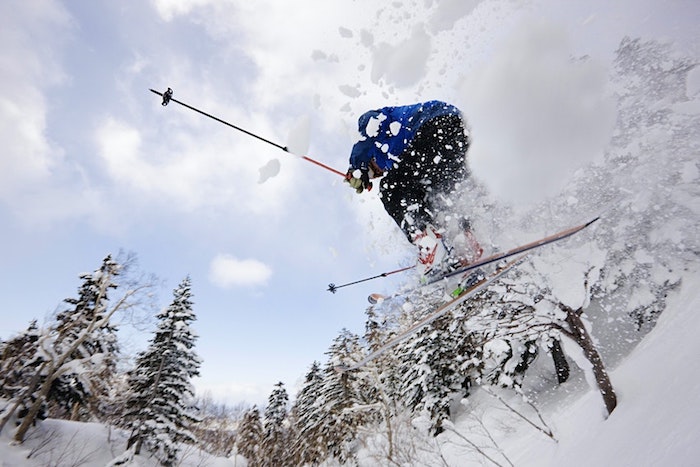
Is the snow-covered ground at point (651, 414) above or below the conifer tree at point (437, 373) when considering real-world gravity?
below

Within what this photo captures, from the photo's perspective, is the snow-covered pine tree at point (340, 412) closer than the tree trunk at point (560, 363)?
No

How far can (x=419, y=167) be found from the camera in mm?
5344

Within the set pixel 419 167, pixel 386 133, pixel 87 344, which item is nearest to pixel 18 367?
pixel 87 344

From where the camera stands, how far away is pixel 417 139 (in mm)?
5148

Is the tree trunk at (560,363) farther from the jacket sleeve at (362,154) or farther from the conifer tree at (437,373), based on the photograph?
the jacket sleeve at (362,154)

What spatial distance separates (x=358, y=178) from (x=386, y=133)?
2.87 ft

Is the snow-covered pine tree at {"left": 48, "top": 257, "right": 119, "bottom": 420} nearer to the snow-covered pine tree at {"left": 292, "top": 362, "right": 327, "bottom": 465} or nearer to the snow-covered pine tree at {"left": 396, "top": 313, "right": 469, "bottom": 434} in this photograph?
the snow-covered pine tree at {"left": 292, "top": 362, "right": 327, "bottom": 465}

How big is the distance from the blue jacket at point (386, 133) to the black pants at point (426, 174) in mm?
153

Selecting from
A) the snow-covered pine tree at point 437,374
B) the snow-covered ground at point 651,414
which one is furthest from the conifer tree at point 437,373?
the snow-covered ground at point 651,414

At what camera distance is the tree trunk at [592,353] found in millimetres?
4574

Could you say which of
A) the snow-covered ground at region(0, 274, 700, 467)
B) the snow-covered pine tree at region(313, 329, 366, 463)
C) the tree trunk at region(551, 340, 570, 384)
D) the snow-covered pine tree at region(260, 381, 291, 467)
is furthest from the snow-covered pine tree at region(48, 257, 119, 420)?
the tree trunk at region(551, 340, 570, 384)

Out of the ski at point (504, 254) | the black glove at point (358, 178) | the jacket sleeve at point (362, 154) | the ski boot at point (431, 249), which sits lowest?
the ski at point (504, 254)

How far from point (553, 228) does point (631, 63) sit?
8.92 feet

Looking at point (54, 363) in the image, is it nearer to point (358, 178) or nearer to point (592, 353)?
point (358, 178)
